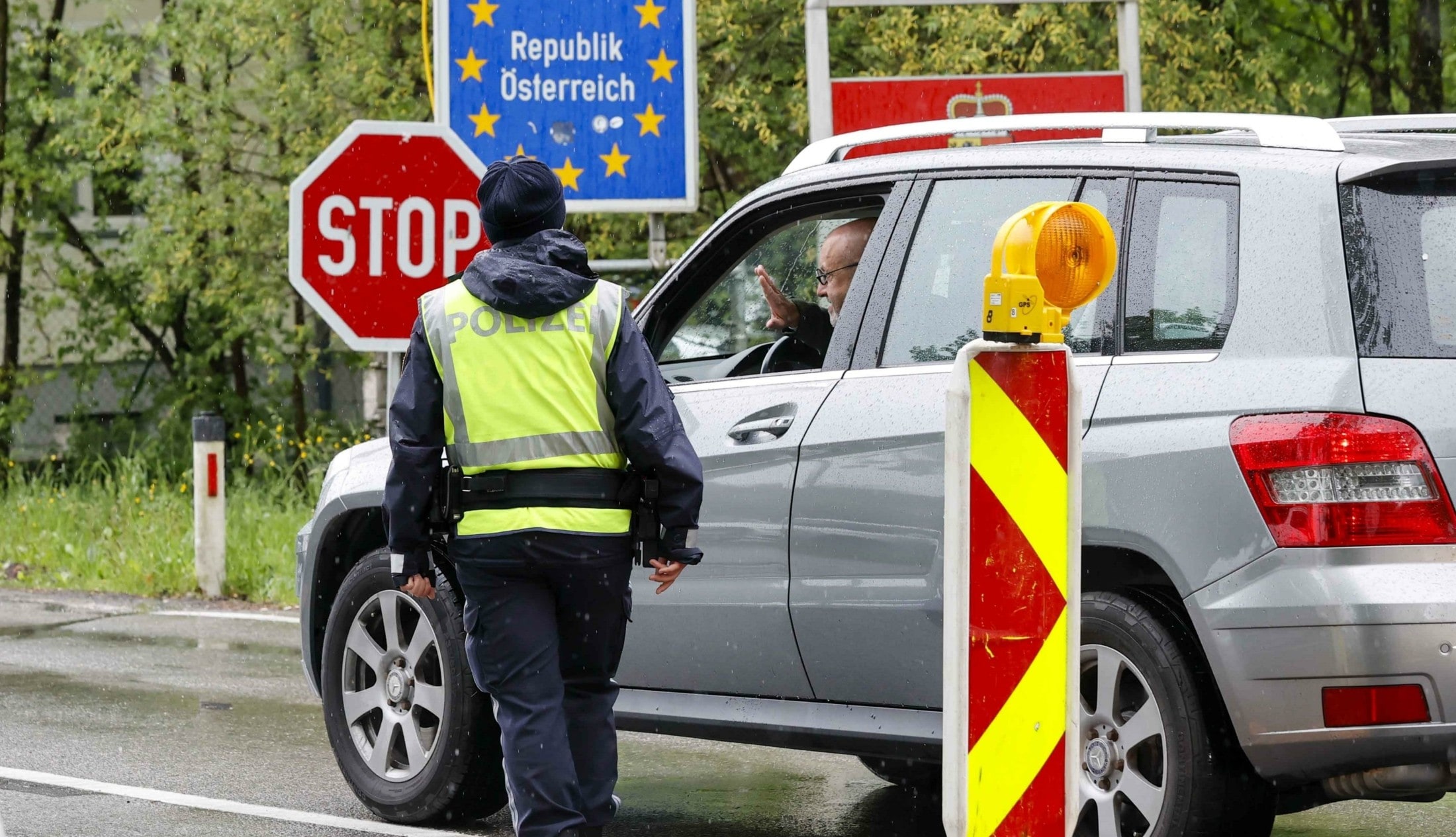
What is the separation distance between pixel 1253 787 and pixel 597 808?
1509mm

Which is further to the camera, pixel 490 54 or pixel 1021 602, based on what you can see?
pixel 490 54

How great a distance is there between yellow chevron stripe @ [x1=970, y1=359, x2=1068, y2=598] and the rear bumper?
2.68ft

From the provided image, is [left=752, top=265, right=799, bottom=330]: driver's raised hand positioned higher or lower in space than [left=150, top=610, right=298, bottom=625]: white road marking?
higher

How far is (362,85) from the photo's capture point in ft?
51.9

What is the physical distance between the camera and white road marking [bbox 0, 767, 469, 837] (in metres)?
5.86

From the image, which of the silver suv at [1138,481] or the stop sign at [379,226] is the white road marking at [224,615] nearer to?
the stop sign at [379,226]

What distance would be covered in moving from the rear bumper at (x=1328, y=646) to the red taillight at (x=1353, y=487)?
0.11ft

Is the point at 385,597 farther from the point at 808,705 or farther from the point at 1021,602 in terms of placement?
the point at 1021,602

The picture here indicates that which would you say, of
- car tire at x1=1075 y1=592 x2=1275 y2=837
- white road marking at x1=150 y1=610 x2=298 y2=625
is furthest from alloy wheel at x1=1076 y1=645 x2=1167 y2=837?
white road marking at x1=150 y1=610 x2=298 y2=625

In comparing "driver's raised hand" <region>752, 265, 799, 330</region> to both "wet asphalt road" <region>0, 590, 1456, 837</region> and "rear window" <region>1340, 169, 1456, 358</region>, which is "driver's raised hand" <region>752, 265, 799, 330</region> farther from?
"rear window" <region>1340, 169, 1456, 358</region>

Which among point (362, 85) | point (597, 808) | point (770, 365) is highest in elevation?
point (362, 85)

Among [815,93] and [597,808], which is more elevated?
[815,93]

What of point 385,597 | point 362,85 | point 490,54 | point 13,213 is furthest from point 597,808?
point 13,213

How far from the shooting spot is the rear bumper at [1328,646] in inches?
159
